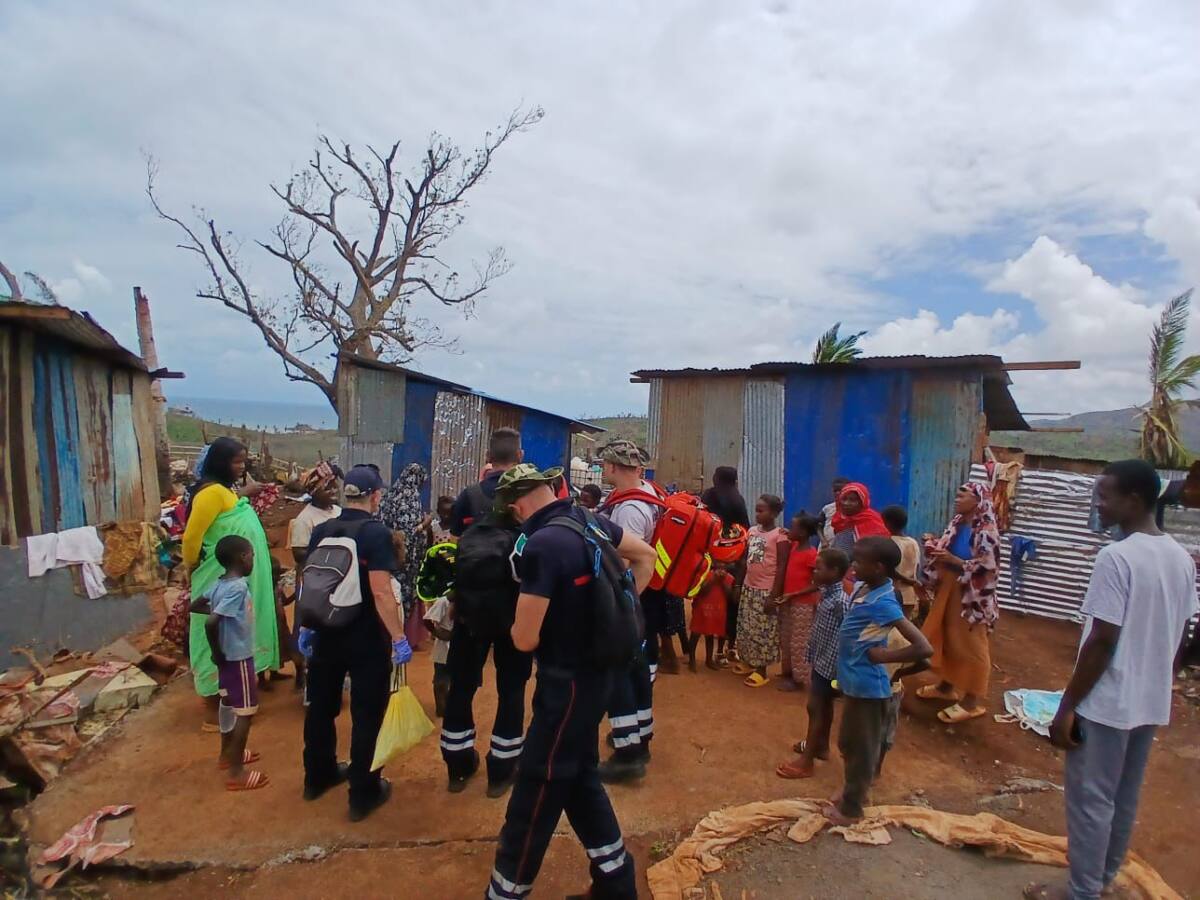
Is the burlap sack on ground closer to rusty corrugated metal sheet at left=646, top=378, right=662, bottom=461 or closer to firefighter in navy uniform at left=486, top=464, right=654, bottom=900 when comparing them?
firefighter in navy uniform at left=486, top=464, right=654, bottom=900

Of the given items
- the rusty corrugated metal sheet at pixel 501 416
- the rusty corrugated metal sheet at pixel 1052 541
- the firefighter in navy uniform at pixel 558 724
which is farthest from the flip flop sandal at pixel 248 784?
the rusty corrugated metal sheet at pixel 1052 541

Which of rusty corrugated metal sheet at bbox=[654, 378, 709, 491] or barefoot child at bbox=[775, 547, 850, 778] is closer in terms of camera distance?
barefoot child at bbox=[775, 547, 850, 778]

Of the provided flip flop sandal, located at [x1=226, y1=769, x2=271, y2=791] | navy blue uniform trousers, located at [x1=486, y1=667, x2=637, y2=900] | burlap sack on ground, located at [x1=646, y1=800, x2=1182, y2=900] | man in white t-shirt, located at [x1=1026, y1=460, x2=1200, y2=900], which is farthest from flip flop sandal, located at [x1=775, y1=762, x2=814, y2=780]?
flip flop sandal, located at [x1=226, y1=769, x2=271, y2=791]

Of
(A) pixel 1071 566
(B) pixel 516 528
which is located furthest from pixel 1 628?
(A) pixel 1071 566

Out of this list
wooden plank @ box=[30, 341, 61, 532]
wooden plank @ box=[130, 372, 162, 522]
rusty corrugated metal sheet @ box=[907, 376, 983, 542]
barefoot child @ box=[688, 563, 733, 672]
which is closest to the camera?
wooden plank @ box=[30, 341, 61, 532]

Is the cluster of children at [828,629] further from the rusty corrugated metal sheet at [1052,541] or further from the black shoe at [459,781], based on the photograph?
the rusty corrugated metal sheet at [1052,541]

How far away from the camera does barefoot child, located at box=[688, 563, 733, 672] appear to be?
594cm

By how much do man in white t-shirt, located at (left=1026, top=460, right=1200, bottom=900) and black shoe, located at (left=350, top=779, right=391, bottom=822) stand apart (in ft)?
10.8

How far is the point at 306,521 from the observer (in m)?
4.99

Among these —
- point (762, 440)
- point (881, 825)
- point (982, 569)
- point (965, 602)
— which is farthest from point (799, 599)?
point (762, 440)

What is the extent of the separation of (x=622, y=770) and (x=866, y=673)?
1.59 m

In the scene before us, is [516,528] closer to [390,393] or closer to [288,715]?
[288,715]

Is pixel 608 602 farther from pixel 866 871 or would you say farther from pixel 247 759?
pixel 247 759

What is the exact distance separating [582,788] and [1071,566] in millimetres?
8203
